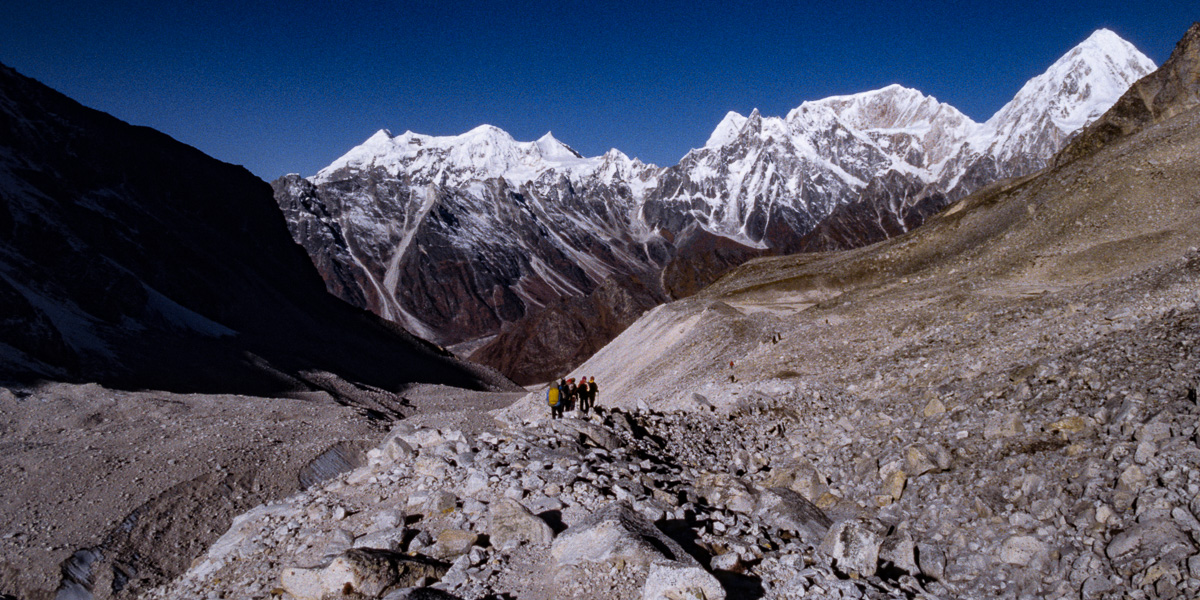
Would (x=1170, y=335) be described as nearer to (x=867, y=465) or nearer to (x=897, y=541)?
(x=867, y=465)

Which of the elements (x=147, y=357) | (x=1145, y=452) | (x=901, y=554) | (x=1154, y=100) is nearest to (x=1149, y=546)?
(x=1145, y=452)

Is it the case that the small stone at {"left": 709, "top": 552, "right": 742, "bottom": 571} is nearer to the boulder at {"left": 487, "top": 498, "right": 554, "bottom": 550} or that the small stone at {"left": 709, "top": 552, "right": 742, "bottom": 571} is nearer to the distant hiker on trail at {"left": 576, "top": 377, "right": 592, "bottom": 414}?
the boulder at {"left": 487, "top": 498, "right": 554, "bottom": 550}

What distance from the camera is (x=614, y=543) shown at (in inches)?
271

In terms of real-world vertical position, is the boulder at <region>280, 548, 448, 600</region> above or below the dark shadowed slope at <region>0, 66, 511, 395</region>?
below

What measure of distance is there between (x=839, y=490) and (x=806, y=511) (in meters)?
1.83

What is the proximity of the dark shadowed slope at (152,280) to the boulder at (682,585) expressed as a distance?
105 feet

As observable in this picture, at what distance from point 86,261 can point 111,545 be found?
1296 inches

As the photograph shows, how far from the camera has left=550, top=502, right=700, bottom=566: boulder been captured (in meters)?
6.66

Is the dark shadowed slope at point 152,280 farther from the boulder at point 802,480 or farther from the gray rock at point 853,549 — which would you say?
the gray rock at point 853,549

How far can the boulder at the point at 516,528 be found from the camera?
7.38 metres

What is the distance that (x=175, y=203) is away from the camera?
65438mm

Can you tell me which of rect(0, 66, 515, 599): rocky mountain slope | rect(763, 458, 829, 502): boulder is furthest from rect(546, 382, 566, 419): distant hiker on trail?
rect(0, 66, 515, 599): rocky mountain slope

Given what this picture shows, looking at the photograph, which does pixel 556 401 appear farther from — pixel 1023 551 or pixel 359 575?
pixel 1023 551

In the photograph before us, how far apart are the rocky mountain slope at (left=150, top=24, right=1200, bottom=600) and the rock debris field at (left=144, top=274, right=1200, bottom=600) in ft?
0.10
